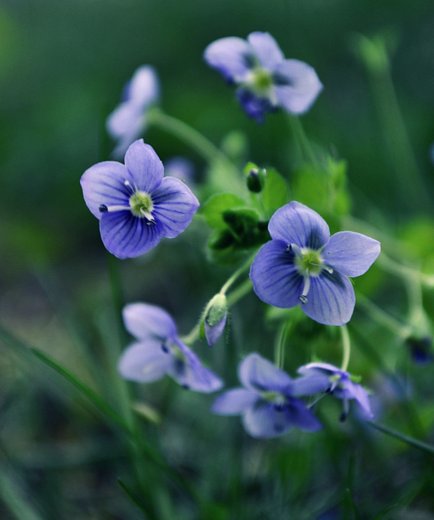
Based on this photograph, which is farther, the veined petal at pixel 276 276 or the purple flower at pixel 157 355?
the purple flower at pixel 157 355

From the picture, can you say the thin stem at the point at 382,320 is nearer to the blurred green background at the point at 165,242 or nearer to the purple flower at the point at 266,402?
the blurred green background at the point at 165,242

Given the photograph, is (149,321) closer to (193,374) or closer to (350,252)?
(193,374)

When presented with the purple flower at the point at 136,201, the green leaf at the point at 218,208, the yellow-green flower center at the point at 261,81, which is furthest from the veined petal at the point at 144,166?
the yellow-green flower center at the point at 261,81

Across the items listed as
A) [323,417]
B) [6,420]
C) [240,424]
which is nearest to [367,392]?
[323,417]

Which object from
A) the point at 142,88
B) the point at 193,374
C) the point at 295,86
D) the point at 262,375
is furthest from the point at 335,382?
the point at 142,88

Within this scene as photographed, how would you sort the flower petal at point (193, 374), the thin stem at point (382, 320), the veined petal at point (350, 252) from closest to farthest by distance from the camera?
the veined petal at point (350, 252)
the flower petal at point (193, 374)
the thin stem at point (382, 320)

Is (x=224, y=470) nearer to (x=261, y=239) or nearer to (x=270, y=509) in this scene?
(x=270, y=509)
